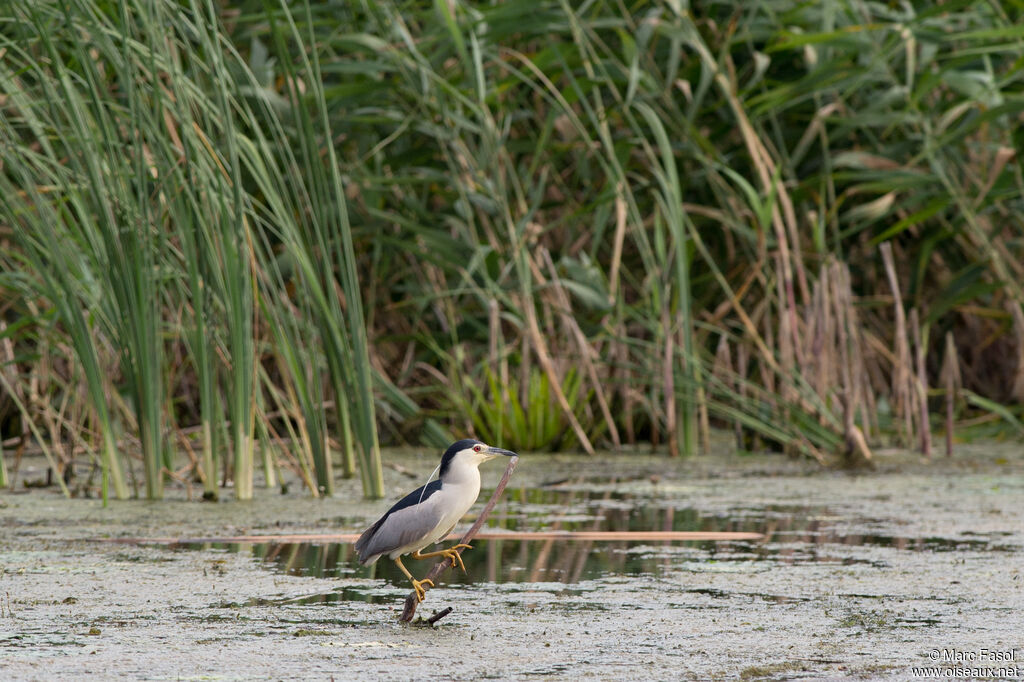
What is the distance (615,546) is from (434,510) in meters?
0.99

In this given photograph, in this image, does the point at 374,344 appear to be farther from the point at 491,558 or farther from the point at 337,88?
the point at 491,558

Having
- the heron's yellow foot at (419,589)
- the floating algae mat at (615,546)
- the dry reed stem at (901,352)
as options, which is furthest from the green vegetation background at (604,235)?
the heron's yellow foot at (419,589)

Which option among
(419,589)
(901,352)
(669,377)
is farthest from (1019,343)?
(419,589)

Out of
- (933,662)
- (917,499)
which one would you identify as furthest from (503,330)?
(933,662)

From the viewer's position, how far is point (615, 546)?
11.2ft

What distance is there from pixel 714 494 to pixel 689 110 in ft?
5.67

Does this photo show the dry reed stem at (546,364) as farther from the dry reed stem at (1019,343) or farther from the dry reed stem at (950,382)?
the dry reed stem at (1019,343)

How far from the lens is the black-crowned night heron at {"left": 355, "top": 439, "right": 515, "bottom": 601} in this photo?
8.20 feet

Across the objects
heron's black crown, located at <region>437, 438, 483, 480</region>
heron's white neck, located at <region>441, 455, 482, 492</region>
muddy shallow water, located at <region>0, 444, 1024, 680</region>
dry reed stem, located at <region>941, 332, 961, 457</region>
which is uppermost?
dry reed stem, located at <region>941, 332, 961, 457</region>

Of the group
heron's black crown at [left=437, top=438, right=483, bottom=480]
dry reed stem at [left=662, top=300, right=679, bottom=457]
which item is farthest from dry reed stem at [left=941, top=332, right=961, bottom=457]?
heron's black crown at [left=437, top=438, right=483, bottom=480]

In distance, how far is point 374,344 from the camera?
5852 mm

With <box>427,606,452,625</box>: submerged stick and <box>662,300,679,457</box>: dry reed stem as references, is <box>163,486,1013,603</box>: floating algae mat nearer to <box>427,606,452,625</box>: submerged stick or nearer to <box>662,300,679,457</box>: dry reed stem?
<box>427,606,452,625</box>: submerged stick

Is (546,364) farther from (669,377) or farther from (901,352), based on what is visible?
(901,352)

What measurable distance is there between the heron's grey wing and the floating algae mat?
0.63 ft
